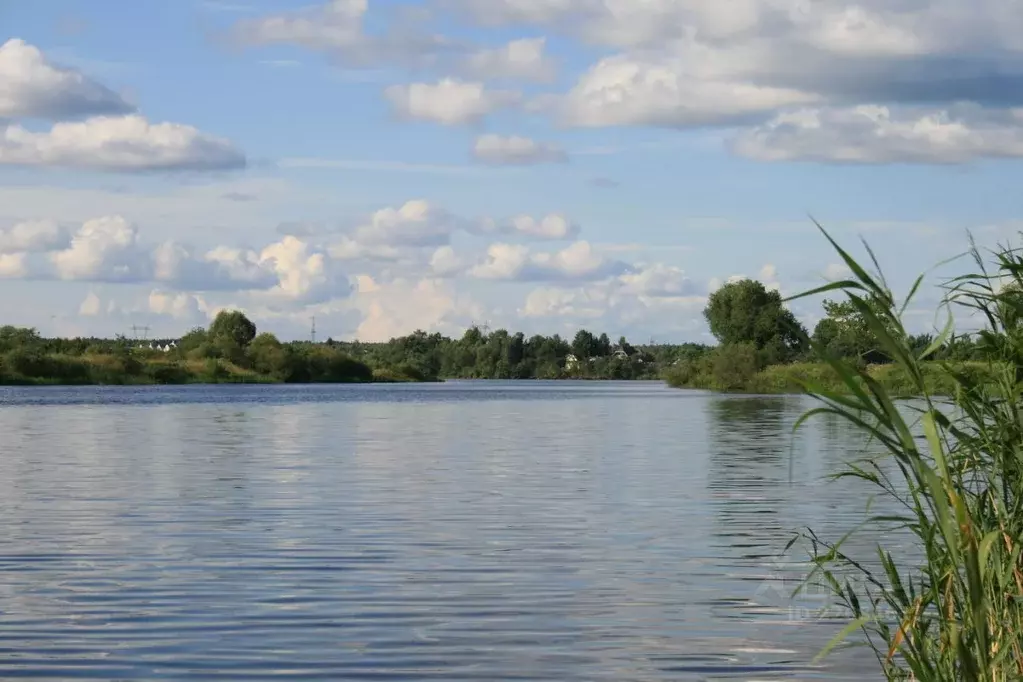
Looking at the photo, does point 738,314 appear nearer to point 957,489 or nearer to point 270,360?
point 270,360

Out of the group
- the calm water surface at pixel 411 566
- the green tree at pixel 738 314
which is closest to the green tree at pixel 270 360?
the green tree at pixel 738 314

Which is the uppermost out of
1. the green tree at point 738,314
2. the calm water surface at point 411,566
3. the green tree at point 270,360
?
the green tree at point 738,314

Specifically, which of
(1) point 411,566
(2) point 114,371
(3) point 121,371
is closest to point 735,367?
(3) point 121,371

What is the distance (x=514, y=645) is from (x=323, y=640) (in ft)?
5.38

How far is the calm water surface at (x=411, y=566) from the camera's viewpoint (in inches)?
Answer: 457

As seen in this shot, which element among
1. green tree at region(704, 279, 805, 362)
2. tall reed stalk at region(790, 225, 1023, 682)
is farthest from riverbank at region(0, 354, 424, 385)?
tall reed stalk at region(790, 225, 1023, 682)

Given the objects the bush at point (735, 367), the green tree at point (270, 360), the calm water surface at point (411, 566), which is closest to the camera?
the calm water surface at point (411, 566)

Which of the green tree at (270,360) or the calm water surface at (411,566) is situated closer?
the calm water surface at (411,566)

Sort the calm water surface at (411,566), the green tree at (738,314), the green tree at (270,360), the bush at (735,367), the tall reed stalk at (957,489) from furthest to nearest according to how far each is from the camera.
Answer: the green tree at (270,360) < the green tree at (738,314) < the bush at (735,367) < the calm water surface at (411,566) < the tall reed stalk at (957,489)

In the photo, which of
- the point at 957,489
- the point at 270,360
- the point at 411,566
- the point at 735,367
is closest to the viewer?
the point at 957,489

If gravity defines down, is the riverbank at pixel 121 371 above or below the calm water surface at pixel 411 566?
above

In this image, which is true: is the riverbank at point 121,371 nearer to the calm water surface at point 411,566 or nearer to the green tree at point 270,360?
the green tree at point 270,360

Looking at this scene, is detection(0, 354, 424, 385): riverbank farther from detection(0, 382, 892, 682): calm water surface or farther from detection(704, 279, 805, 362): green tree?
detection(0, 382, 892, 682): calm water surface

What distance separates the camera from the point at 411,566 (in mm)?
16531
